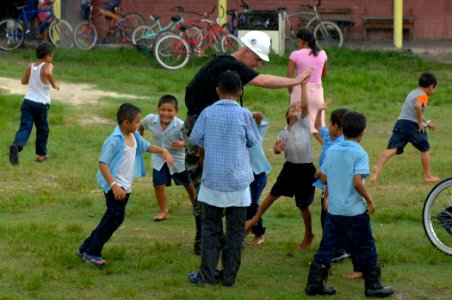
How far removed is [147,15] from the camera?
92.3 ft

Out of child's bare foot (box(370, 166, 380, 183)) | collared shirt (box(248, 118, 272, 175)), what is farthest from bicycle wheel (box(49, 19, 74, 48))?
collared shirt (box(248, 118, 272, 175))

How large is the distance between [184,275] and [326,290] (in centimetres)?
124

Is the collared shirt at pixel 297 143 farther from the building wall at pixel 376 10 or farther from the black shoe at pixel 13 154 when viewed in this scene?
the building wall at pixel 376 10

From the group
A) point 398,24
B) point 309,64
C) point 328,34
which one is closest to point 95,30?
point 328,34

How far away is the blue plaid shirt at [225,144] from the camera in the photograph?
8.21 metres

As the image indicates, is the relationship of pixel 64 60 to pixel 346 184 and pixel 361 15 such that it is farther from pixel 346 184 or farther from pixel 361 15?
pixel 346 184

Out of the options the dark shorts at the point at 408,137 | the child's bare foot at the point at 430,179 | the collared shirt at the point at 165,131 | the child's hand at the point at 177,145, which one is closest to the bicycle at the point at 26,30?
the dark shorts at the point at 408,137

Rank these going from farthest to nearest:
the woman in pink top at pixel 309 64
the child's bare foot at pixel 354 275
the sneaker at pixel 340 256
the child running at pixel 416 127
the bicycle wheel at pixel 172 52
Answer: the bicycle wheel at pixel 172 52, the woman in pink top at pixel 309 64, the child running at pixel 416 127, the sneaker at pixel 340 256, the child's bare foot at pixel 354 275

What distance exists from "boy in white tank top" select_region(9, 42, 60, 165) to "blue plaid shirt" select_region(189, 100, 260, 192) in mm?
6018

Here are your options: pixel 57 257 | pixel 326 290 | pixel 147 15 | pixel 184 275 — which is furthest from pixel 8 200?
pixel 147 15

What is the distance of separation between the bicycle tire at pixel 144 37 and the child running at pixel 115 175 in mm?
16147

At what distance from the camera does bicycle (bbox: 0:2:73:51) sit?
84.0 feet

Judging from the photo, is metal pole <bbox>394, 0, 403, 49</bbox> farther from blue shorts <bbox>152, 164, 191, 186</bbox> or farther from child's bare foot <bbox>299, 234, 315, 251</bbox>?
child's bare foot <bbox>299, 234, 315, 251</bbox>

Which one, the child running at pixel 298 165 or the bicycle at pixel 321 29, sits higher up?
the bicycle at pixel 321 29
